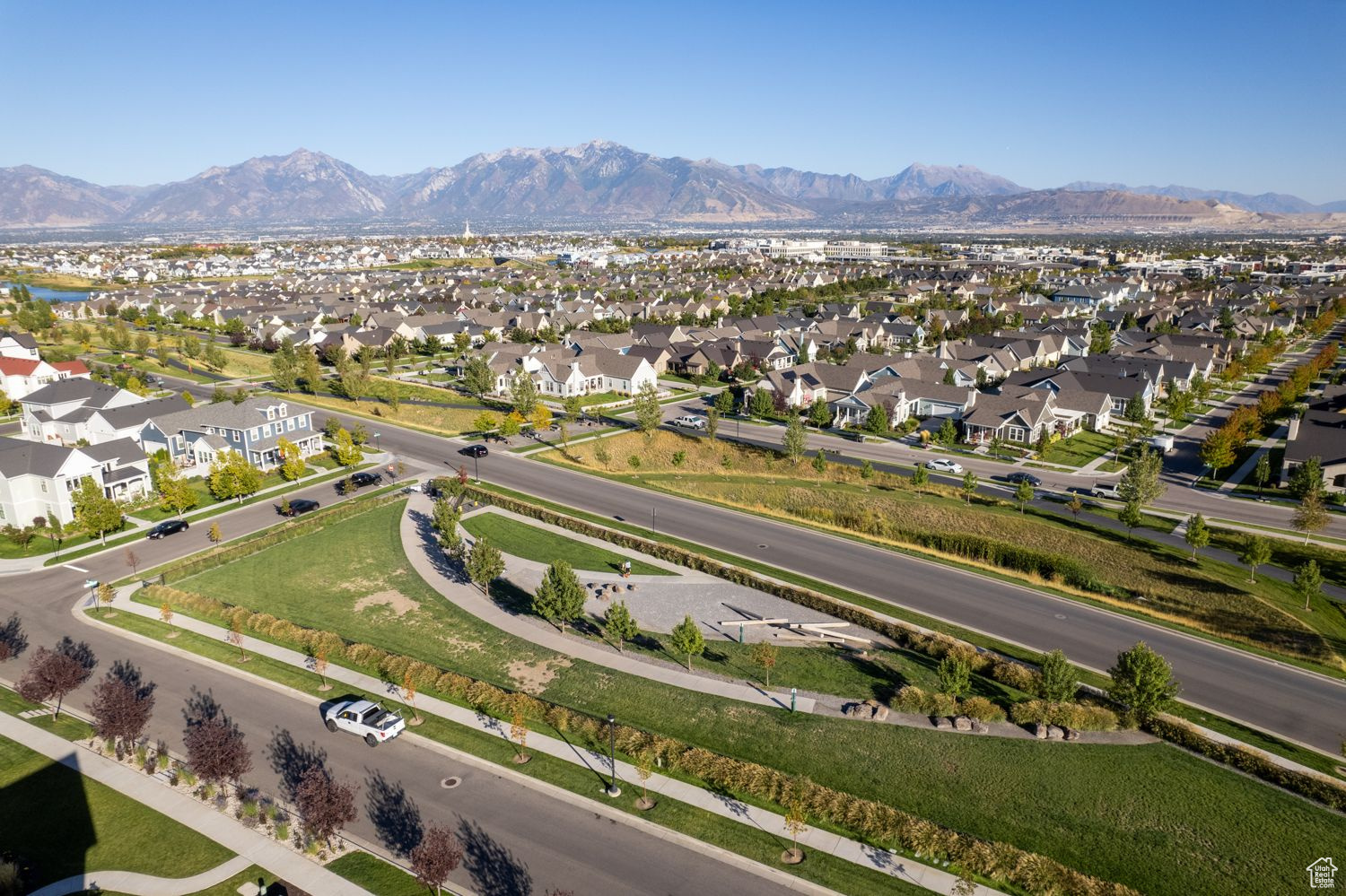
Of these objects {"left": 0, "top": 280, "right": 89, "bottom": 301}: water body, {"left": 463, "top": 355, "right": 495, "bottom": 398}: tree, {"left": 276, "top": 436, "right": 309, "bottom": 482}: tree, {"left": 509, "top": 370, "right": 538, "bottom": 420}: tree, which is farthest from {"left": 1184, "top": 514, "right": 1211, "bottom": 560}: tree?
{"left": 0, "top": 280, "right": 89, "bottom": 301}: water body

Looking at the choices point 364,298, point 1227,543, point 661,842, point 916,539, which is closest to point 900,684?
point 661,842

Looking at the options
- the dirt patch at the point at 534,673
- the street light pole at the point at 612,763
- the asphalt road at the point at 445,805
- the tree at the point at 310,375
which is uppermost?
the tree at the point at 310,375

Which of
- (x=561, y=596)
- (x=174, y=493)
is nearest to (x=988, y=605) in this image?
(x=561, y=596)

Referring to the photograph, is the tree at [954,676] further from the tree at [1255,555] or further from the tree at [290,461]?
the tree at [290,461]

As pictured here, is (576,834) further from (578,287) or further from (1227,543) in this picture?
(578,287)

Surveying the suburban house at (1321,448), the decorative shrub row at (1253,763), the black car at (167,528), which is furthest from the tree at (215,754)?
the suburban house at (1321,448)
